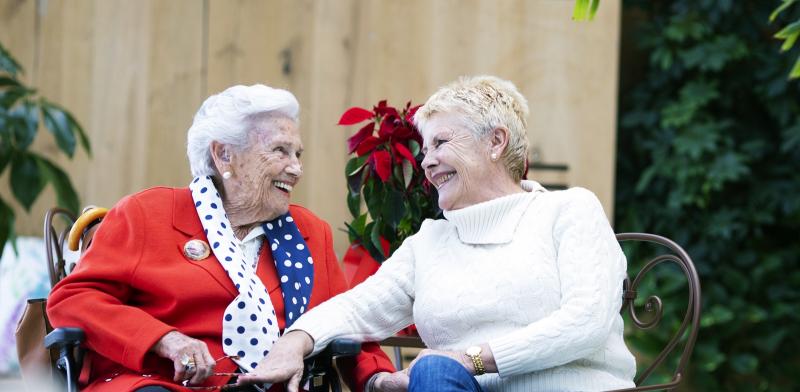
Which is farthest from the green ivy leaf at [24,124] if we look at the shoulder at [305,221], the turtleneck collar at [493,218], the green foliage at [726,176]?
the green foliage at [726,176]

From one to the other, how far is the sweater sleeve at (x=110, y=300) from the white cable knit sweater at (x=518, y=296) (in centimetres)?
34

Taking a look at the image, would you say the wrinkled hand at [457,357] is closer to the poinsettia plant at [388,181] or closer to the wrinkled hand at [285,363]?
the wrinkled hand at [285,363]

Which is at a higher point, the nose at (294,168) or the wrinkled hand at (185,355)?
the nose at (294,168)

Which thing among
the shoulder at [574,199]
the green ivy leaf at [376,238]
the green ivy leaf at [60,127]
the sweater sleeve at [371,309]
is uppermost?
the shoulder at [574,199]

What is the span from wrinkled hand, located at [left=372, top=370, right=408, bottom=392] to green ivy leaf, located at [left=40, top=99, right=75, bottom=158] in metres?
1.52

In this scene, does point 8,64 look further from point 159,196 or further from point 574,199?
point 574,199

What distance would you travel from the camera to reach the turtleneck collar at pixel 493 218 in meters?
2.16

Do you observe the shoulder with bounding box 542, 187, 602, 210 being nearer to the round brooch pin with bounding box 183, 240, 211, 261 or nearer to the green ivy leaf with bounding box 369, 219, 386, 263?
the green ivy leaf with bounding box 369, 219, 386, 263

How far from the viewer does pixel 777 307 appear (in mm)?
4539

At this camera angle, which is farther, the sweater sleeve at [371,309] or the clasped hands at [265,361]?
the sweater sleeve at [371,309]

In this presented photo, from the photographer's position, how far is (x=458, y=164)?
222 centimetres

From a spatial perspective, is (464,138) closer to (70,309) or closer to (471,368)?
(471,368)

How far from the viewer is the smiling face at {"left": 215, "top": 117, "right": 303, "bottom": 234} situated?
92.6 inches

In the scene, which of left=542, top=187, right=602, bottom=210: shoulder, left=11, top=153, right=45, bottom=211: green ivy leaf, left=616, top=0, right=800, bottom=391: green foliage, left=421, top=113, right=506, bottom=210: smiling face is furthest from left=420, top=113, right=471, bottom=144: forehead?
left=616, top=0, right=800, bottom=391: green foliage
